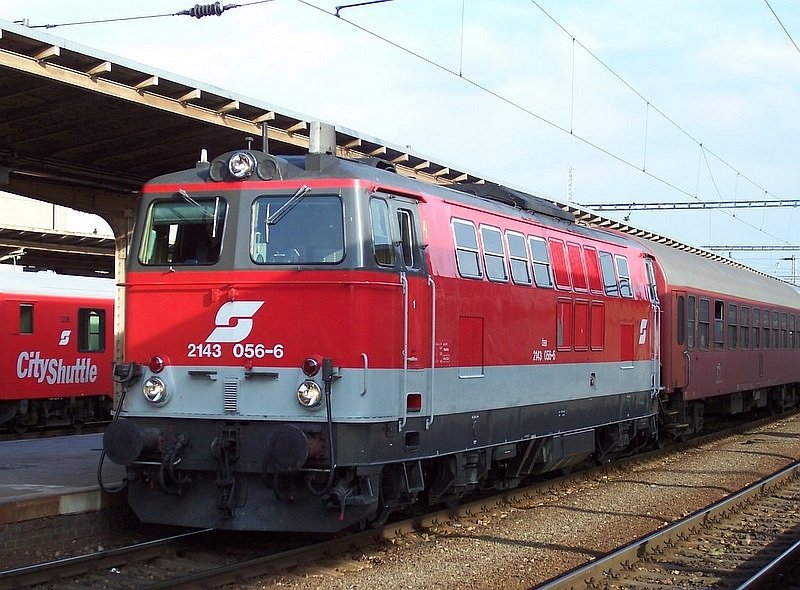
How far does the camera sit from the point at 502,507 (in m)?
12.6

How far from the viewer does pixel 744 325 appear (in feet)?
79.2

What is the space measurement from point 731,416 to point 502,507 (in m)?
17.6

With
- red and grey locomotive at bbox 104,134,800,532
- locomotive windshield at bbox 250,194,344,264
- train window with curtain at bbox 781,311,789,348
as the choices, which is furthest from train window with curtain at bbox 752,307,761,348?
locomotive windshield at bbox 250,194,344,264

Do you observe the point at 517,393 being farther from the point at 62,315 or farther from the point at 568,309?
the point at 62,315

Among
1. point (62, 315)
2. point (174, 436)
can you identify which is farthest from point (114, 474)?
point (62, 315)

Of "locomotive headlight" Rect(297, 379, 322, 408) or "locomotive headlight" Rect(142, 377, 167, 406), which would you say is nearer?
"locomotive headlight" Rect(297, 379, 322, 408)

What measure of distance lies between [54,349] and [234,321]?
45.5 ft

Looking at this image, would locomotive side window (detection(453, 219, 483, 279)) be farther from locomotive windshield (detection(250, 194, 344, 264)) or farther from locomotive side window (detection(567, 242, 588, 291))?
locomotive side window (detection(567, 242, 588, 291))

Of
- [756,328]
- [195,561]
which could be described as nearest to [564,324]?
[195,561]

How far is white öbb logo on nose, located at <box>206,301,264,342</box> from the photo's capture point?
930cm

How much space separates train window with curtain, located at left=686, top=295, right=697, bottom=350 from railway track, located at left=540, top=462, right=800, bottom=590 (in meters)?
6.55

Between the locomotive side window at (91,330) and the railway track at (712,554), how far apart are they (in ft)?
49.2

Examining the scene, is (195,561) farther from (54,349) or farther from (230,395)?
(54,349)

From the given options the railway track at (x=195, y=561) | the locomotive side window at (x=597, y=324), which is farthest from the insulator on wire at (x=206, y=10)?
the railway track at (x=195, y=561)
